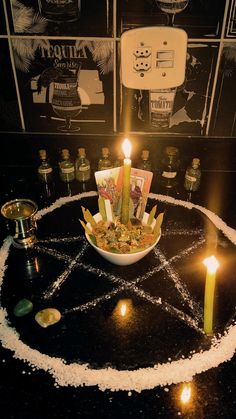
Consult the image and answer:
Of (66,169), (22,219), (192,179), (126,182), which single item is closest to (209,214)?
(192,179)

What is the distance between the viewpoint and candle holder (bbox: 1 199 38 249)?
164cm

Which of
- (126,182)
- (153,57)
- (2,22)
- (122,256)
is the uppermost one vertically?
(2,22)

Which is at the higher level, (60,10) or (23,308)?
(60,10)

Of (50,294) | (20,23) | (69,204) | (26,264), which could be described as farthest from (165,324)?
(20,23)

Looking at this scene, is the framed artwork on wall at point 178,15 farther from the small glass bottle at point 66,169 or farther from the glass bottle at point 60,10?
the small glass bottle at point 66,169

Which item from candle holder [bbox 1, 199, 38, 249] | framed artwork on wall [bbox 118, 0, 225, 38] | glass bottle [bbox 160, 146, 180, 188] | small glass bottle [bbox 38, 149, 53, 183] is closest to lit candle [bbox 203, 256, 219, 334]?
candle holder [bbox 1, 199, 38, 249]

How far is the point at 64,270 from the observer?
1.60 metres

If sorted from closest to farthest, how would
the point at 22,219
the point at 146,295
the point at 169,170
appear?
the point at 146,295, the point at 22,219, the point at 169,170

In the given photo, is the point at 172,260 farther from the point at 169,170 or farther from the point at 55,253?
the point at 169,170

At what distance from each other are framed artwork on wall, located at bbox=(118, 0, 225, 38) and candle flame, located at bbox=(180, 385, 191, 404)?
1.81 meters

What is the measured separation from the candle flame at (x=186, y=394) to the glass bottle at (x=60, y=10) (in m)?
1.93

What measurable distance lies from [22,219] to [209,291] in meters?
0.90

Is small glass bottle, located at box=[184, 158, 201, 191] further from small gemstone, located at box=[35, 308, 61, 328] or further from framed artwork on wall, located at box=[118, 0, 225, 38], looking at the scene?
small gemstone, located at box=[35, 308, 61, 328]

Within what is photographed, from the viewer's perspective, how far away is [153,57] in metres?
2.06
